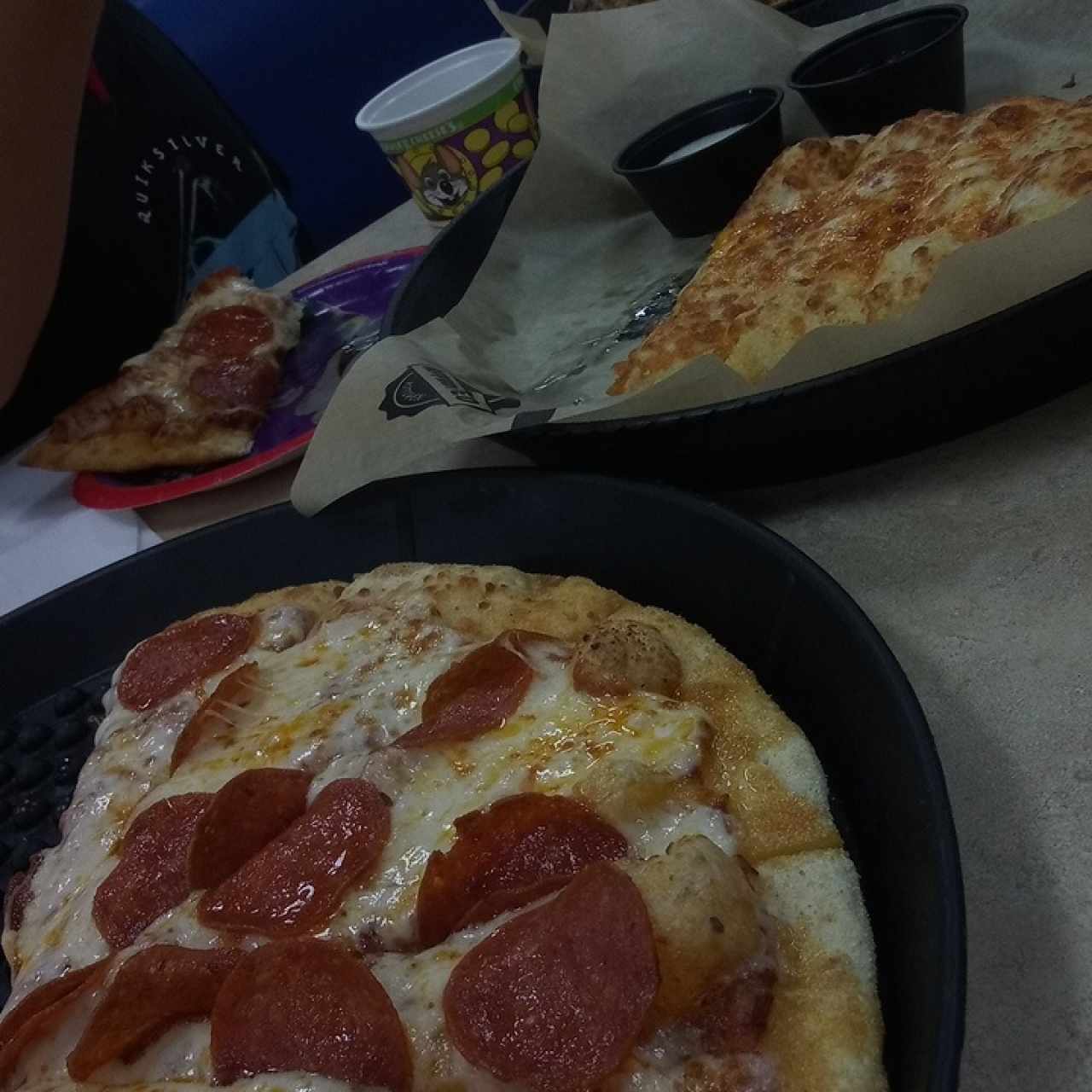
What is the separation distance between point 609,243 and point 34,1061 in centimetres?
125

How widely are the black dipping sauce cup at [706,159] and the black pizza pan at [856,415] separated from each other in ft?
1.78

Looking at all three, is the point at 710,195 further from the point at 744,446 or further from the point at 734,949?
the point at 734,949

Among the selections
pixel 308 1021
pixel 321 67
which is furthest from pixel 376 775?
pixel 321 67

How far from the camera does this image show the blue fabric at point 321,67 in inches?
106

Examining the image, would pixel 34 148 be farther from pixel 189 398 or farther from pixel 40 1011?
pixel 40 1011

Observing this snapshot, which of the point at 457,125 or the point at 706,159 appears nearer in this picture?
the point at 706,159

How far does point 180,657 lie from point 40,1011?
37cm

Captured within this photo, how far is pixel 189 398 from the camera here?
1665 millimetres

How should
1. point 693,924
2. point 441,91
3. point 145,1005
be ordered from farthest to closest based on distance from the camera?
point 441,91
point 145,1005
point 693,924

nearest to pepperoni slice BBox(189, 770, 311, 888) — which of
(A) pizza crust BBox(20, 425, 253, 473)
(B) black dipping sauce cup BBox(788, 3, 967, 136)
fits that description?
(A) pizza crust BBox(20, 425, 253, 473)

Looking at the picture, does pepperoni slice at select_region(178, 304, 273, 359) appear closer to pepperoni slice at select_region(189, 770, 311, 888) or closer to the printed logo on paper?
the printed logo on paper

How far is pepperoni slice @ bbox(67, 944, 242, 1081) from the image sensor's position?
0.71m

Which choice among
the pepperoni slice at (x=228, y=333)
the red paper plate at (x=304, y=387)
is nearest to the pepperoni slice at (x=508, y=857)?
the red paper plate at (x=304, y=387)

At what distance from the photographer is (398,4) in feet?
9.11
